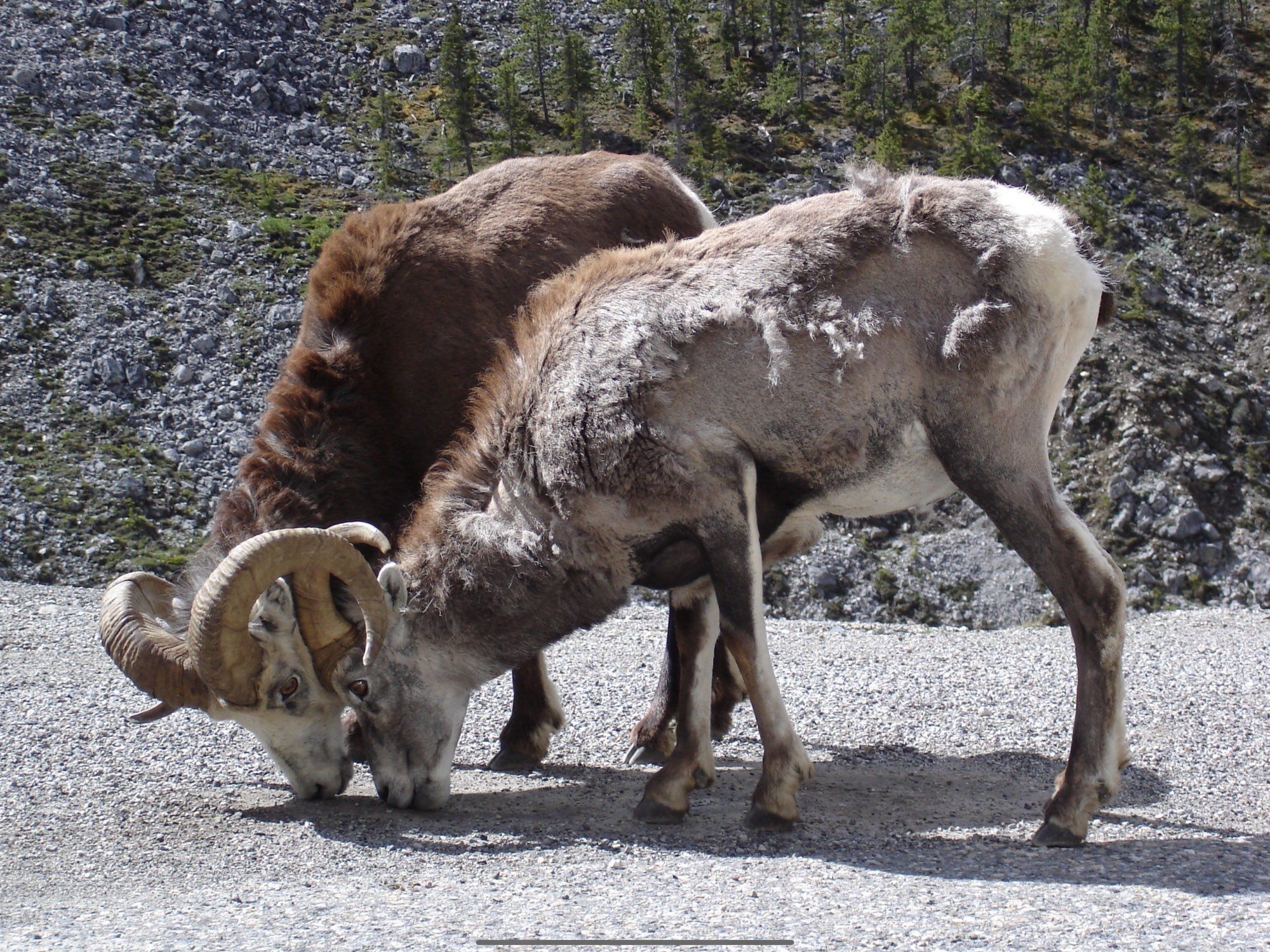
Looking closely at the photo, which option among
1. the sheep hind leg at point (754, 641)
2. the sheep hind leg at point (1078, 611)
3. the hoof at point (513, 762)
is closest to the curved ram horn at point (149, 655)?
the hoof at point (513, 762)

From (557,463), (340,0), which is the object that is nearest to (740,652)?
(557,463)

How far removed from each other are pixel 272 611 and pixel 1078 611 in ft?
15.0

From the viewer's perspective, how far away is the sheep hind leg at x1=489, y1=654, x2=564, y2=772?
9.20m

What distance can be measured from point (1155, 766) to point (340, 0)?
1248 inches

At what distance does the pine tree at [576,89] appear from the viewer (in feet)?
91.3

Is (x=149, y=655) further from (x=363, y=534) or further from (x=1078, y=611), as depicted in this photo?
(x=1078, y=611)

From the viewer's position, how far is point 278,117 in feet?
95.6

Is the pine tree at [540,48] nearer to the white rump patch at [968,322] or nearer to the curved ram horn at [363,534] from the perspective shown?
the curved ram horn at [363,534]

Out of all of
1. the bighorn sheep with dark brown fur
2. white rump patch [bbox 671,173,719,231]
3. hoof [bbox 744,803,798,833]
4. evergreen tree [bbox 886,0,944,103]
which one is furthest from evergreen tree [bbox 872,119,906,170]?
hoof [bbox 744,803,798,833]

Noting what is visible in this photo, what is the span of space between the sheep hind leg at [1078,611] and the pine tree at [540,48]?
24.9 meters

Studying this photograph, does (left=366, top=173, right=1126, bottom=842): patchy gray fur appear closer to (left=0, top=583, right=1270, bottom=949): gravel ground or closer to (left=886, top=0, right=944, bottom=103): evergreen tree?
(left=0, top=583, right=1270, bottom=949): gravel ground

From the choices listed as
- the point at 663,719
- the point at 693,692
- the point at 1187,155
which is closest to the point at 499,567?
the point at 693,692

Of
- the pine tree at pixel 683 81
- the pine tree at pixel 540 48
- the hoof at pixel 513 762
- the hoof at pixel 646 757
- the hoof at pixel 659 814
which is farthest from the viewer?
the pine tree at pixel 540 48

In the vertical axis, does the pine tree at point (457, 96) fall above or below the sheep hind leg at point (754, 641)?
above
